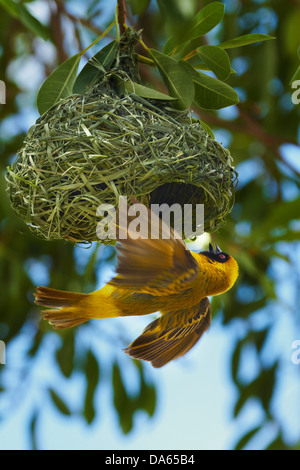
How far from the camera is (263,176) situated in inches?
167

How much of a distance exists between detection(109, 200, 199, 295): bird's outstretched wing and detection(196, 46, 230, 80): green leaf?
0.52 meters

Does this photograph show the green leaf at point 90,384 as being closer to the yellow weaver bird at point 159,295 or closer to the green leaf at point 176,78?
the yellow weaver bird at point 159,295

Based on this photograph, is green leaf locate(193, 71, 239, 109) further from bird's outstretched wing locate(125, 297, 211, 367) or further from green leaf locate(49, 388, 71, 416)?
green leaf locate(49, 388, 71, 416)

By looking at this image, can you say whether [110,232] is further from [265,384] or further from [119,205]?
[265,384]

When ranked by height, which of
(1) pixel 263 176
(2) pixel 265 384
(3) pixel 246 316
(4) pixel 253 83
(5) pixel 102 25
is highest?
(5) pixel 102 25

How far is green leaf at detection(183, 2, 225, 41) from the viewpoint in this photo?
1.65m

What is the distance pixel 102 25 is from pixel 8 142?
901 millimetres

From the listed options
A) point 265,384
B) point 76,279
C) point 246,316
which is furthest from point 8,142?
point 265,384

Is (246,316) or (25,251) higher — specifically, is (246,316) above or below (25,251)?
below

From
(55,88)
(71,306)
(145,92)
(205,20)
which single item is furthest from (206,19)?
(71,306)

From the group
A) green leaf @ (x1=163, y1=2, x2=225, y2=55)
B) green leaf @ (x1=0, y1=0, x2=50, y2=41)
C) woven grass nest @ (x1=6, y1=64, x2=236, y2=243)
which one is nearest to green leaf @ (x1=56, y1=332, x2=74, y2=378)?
green leaf @ (x1=0, y1=0, x2=50, y2=41)

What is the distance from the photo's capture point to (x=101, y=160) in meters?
1.47

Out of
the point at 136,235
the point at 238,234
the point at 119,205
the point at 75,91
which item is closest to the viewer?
the point at 136,235

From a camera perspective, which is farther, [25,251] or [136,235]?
[25,251]
